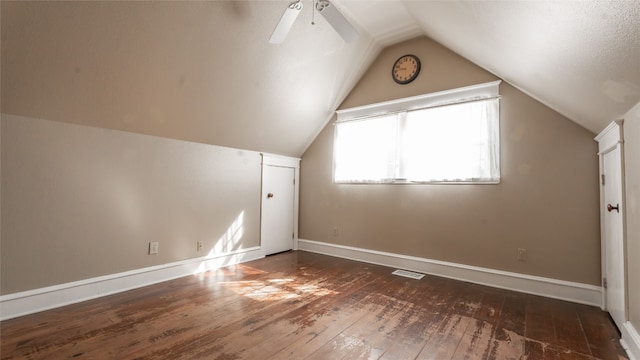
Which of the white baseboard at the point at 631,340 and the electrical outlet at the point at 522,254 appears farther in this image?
the electrical outlet at the point at 522,254

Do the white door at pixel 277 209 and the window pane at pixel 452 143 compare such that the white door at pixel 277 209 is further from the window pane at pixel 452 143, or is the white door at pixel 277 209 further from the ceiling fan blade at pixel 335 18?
the ceiling fan blade at pixel 335 18

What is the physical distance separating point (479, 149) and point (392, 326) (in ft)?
7.53

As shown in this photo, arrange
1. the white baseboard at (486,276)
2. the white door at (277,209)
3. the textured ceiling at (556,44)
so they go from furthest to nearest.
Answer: the white door at (277,209)
the white baseboard at (486,276)
the textured ceiling at (556,44)

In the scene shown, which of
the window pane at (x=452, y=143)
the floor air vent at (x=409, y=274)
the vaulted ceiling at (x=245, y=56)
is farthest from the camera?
the floor air vent at (x=409, y=274)

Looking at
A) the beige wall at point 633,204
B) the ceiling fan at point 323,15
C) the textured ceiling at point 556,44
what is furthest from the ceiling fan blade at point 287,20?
the beige wall at point 633,204

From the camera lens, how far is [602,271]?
2633 millimetres

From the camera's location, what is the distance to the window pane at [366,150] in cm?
401

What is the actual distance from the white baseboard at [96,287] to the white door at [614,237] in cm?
403

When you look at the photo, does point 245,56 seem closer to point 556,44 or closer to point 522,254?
point 556,44

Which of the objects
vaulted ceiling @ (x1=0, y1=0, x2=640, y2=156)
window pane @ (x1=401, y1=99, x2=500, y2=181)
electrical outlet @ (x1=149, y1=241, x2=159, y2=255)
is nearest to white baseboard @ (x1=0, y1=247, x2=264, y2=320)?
electrical outlet @ (x1=149, y1=241, x2=159, y2=255)

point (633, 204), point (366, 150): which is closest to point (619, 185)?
point (633, 204)

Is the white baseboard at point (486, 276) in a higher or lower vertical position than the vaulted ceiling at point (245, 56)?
lower

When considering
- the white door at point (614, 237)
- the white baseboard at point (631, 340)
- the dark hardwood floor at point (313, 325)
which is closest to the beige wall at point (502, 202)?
the white door at point (614, 237)

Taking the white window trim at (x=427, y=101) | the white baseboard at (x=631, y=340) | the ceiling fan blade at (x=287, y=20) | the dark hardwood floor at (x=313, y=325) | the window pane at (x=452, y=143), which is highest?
the ceiling fan blade at (x=287, y=20)
